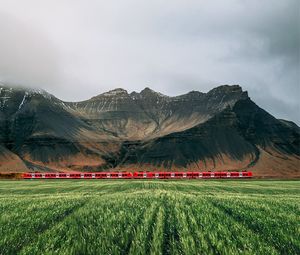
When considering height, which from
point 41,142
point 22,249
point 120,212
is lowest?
point 22,249

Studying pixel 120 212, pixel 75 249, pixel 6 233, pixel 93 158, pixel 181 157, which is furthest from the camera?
pixel 93 158

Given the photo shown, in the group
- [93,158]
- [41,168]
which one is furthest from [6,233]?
[93,158]

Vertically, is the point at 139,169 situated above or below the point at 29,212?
above

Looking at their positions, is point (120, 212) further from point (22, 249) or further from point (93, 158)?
point (93, 158)

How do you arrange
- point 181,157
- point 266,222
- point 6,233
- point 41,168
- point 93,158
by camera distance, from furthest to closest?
point 93,158, point 181,157, point 41,168, point 266,222, point 6,233

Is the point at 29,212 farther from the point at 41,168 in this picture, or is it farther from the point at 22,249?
the point at 41,168

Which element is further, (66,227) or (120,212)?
(120,212)

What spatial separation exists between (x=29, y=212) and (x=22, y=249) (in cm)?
494

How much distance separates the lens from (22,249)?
9.10 meters

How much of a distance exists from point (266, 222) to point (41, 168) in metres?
161

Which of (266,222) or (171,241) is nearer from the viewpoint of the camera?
(171,241)

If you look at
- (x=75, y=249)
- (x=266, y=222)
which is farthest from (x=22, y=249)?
(x=266, y=222)

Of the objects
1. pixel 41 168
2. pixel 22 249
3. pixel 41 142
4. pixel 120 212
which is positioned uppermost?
pixel 41 142

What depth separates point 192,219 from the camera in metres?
11.7
